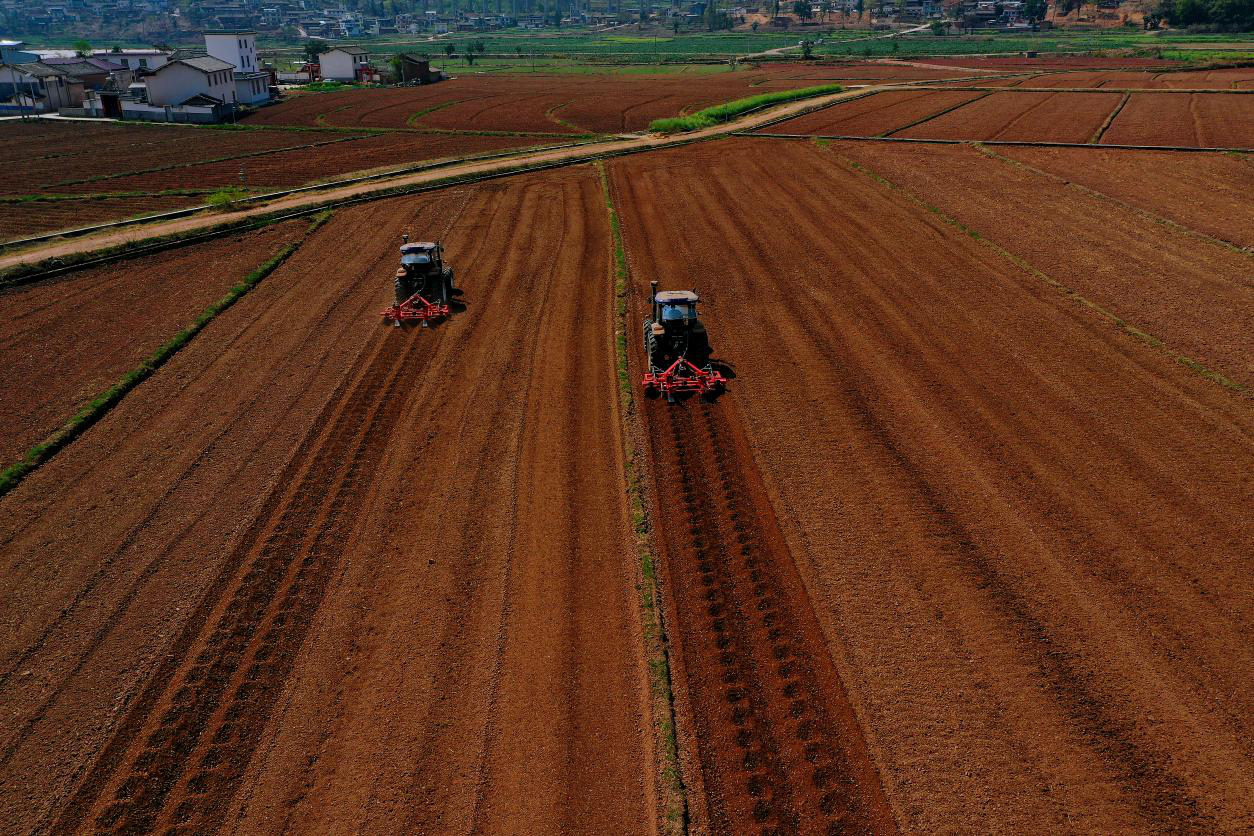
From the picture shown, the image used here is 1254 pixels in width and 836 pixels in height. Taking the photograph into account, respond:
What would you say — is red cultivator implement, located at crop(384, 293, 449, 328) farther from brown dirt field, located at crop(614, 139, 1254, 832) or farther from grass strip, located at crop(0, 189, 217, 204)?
grass strip, located at crop(0, 189, 217, 204)

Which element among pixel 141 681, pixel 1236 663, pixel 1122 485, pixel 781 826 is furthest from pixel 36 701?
pixel 1122 485

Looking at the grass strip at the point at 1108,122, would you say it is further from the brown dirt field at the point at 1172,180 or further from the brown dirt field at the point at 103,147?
the brown dirt field at the point at 103,147

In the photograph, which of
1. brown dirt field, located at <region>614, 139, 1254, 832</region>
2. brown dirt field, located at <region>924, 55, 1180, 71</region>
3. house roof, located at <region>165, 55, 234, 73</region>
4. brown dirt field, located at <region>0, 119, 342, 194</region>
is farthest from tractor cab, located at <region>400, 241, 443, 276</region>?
brown dirt field, located at <region>924, 55, 1180, 71</region>

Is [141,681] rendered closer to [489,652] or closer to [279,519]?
[279,519]

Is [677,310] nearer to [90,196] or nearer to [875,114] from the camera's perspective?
[90,196]

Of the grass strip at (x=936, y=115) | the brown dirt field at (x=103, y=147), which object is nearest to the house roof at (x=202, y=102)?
the brown dirt field at (x=103, y=147)
